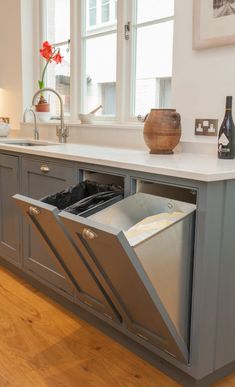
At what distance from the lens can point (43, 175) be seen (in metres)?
2.26

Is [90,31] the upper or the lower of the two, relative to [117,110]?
upper

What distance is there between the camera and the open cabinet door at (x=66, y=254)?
1.64 metres

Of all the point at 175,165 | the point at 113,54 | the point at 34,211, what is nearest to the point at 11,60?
the point at 113,54

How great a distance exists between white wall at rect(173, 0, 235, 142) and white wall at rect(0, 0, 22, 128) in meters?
1.89

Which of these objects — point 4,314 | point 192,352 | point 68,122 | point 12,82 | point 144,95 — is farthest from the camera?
point 12,82

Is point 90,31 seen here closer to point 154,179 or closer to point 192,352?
point 154,179

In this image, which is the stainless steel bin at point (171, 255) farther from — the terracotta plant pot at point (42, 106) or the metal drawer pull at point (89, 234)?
the terracotta plant pot at point (42, 106)

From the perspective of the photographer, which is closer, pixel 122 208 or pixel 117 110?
pixel 122 208

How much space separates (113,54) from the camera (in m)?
2.99

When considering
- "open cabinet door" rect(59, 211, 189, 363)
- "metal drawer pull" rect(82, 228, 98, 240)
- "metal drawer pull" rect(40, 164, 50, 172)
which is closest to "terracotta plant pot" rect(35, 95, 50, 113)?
"metal drawer pull" rect(40, 164, 50, 172)

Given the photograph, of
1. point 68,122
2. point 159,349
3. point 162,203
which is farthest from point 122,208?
point 68,122

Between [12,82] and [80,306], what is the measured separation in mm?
2422

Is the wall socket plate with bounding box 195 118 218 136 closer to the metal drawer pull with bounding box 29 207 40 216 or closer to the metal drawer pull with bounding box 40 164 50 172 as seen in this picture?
the metal drawer pull with bounding box 40 164 50 172

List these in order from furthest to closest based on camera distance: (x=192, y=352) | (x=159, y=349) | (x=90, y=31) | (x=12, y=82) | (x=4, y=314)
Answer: (x=12, y=82)
(x=90, y=31)
(x=4, y=314)
(x=159, y=349)
(x=192, y=352)
